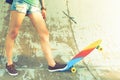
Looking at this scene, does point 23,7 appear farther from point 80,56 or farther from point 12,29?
point 80,56

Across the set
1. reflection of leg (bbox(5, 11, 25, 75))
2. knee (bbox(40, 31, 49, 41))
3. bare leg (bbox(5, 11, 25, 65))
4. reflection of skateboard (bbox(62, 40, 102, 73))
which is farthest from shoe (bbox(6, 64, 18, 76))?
reflection of skateboard (bbox(62, 40, 102, 73))

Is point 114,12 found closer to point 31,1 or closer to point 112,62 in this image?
point 112,62

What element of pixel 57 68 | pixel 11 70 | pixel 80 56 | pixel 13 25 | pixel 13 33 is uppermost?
pixel 13 25

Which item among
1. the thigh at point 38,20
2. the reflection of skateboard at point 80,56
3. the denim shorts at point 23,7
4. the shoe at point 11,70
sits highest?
the denim shorts at point 23,7

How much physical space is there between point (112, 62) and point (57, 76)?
101 cm

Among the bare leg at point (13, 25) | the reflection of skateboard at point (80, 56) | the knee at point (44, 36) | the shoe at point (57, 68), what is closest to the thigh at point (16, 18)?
the bare leg at point (13, 25)

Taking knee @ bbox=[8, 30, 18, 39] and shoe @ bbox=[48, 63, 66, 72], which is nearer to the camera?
knee @ bbox=[8, 30, 18, 39]

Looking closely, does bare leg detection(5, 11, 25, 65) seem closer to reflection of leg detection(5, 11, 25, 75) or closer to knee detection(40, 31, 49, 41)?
reflection of leg detection(5, 11, 25, 75)

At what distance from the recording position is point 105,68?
183 inches

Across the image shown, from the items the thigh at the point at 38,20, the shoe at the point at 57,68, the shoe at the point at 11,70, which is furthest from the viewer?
the shoe at the point at 57,68

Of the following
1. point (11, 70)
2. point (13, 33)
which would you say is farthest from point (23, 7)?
point (11, 70)

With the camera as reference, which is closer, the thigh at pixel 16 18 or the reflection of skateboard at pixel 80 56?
the thigh at pixel 16 18

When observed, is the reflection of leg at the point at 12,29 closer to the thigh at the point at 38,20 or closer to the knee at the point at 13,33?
the knee at the point at 13,33

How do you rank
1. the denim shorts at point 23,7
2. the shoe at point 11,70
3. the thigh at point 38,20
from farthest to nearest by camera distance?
1. the shoe at point 11,70
2. the thigh at point 38,20
3. the denim shorts at point 23,7
